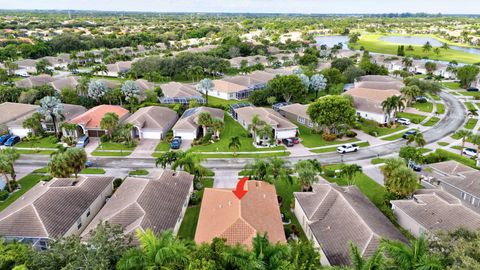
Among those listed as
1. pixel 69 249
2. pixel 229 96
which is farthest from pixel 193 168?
pixel 229 96

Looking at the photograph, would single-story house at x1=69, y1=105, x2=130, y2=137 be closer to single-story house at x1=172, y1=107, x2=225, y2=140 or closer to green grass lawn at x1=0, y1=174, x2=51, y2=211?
single-story house at x1=172, y1=107, x2=225, y2=140

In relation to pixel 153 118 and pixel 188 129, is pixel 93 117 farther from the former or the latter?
pixel 188 129

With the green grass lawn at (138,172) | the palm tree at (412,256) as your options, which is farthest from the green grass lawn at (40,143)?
the palm tree at (412,256)

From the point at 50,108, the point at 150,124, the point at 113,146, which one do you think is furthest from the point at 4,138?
the point at 150,124

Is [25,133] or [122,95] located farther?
[122,95]

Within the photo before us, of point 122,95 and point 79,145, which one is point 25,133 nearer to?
point 79,145

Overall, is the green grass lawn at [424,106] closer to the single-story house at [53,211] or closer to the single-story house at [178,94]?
the single-story house at [178,94]
